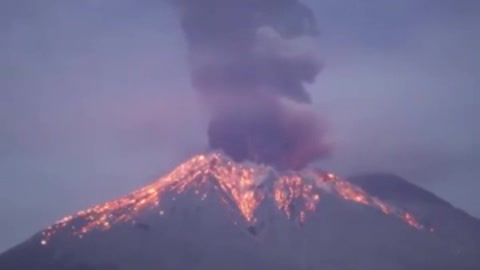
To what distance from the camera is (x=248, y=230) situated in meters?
128

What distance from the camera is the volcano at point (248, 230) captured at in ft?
393

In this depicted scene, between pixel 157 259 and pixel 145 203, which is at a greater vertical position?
pixel 145 203

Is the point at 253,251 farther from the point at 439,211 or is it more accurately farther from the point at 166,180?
the point at 439,211

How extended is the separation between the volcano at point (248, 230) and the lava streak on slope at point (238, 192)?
0.36 feet

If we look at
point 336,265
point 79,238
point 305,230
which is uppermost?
point 79,238

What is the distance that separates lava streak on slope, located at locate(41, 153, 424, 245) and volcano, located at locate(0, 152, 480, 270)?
110 mm

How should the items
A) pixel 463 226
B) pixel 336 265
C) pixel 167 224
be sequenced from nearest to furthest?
pixel 336 265, pixel 167 224, pixel 463 226

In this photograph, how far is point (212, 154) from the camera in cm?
13388

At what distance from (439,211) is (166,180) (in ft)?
105

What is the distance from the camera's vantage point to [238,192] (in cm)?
13425

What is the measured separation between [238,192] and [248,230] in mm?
7490

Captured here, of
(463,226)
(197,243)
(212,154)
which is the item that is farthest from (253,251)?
(463,226)

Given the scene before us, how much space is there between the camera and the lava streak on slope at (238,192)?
130750 mm

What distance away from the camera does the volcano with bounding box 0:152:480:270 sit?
393 feet
